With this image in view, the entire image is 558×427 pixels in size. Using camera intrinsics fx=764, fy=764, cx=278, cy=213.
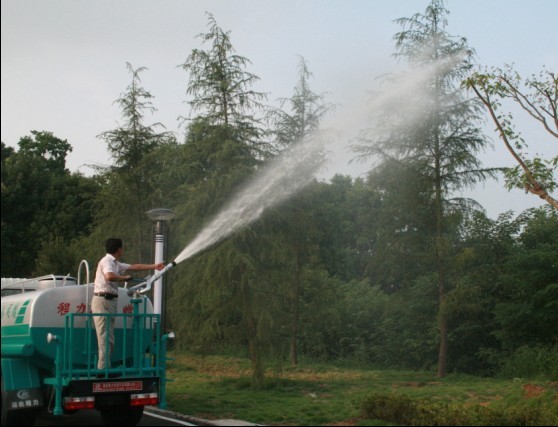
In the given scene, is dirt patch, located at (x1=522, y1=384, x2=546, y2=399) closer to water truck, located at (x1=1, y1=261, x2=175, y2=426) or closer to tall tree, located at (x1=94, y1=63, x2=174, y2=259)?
water truck, located at (x1=1, y1=261, x2=175, y2=426)

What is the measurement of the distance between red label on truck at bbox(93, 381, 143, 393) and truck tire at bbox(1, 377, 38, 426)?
3.49 feet

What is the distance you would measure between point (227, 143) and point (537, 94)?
7.46m

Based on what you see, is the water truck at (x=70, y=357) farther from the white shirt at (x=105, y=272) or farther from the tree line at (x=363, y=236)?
the tree line at (x=363, y=236)

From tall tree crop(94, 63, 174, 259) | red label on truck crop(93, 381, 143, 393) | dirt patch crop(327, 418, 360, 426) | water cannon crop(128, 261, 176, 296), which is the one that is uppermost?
tall tree crop(94, 63, 174, 259)

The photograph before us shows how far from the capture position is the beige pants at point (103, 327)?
11.0 meters

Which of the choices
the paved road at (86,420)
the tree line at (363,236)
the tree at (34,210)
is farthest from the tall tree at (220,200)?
the tree at (34,210)

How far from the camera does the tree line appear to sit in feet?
63.6

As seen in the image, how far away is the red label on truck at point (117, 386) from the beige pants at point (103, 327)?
29 centimetres

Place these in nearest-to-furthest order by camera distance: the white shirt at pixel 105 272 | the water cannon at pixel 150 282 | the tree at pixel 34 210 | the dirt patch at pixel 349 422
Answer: the white shirt at pixel 105 272, the water cannon at pixel 150 282, the dirt patch at pixel 349 422, the tree at pixel 34 210

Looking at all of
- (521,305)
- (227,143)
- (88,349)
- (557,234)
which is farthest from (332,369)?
(88,349)

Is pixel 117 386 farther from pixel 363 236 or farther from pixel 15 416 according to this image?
pixel 363 236

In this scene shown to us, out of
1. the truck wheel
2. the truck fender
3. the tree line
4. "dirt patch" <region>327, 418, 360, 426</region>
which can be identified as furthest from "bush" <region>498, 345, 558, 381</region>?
the truck fender

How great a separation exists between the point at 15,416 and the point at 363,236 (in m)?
16.4

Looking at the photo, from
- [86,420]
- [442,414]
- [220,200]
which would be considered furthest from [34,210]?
[442,414]
